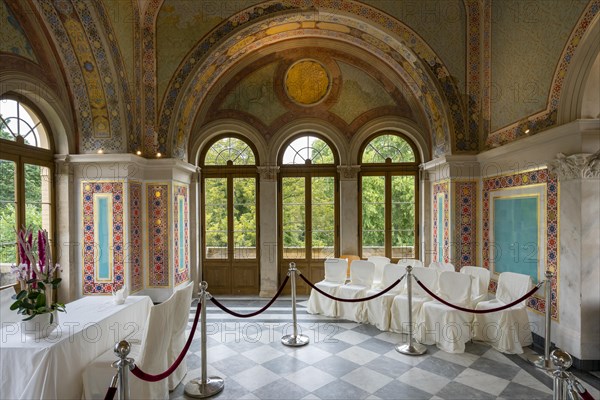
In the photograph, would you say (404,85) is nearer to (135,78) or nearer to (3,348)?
(135,78)

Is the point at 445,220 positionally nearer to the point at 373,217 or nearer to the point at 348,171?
the point at 373,217

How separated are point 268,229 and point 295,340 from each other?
3540 millimetres

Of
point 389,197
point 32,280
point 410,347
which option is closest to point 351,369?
point 410,347

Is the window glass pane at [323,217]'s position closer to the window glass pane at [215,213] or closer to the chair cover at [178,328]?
the window glass pane at [215,213]

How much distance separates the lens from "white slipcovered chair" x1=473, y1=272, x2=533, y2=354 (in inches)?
198

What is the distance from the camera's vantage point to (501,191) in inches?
250

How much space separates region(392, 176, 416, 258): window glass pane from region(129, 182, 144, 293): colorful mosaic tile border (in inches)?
222

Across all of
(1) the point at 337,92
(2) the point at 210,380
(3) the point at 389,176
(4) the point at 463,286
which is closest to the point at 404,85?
(1) the point at 337,92

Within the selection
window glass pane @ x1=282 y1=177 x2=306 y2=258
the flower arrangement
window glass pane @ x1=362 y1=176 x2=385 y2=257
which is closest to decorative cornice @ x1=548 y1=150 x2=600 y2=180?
window glass pane @ x1=362 y1=176 x2=385 y2=257

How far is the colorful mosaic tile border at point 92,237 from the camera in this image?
6.46m

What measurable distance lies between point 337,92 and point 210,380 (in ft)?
21.9

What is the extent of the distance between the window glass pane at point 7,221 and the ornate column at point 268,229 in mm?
4618

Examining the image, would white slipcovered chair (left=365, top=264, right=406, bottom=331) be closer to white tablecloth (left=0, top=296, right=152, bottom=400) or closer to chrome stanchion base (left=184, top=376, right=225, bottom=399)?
chrome stanchion base (left=184, top=376, right=225, bottom=399)

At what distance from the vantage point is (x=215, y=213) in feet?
28.6
